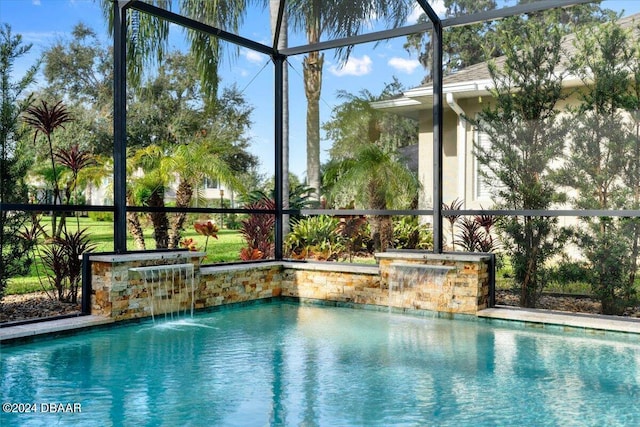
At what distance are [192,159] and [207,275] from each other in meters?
3.48

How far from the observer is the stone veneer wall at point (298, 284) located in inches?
257

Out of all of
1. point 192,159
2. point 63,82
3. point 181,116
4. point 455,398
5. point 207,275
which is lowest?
point 455,398

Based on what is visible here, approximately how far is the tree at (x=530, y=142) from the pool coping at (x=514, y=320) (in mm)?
860

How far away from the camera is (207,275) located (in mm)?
7734

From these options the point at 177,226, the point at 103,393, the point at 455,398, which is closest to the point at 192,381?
the point at 103,393

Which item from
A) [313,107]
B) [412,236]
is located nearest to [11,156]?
[412,236]

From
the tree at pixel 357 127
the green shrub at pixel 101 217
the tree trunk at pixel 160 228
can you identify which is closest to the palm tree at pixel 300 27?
the tree at pixel 357 127

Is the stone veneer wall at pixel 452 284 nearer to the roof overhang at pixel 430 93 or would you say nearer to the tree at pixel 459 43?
the roof overhang at pixel 430 93

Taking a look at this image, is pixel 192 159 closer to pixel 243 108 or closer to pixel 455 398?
pixel 455 398

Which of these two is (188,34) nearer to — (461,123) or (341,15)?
(341,15)

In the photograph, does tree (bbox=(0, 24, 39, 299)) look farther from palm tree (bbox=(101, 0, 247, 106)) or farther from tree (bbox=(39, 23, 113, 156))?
tree (bbox=(39, 23, 113, 156))

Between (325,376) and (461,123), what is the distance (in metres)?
7.15

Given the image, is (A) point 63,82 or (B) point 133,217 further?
(A) point 63,82

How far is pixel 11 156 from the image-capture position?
7.04m
